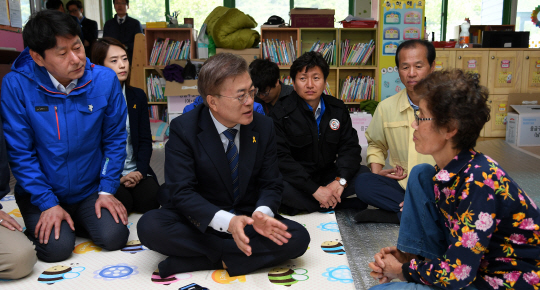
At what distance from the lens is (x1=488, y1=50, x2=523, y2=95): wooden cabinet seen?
206 inches

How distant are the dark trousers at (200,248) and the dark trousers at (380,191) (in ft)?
2.41

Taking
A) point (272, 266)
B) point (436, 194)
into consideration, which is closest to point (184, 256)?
point (272, 266)

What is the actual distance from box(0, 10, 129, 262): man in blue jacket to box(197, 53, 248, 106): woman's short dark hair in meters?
0.60

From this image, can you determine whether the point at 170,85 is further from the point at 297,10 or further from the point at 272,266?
the point at 272,266

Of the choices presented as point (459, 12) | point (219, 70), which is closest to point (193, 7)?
point (459, 12)

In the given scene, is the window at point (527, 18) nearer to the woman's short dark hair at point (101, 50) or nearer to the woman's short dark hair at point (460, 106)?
the woman's short dark hair at point (101, 50)

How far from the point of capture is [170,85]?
5.14 m

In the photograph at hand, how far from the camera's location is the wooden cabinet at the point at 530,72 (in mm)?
5230

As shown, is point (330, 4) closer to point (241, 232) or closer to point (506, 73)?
point (506, 73)

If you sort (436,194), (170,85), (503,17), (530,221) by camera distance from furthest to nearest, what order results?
(503,17) < (170,85) < (436,194) < (530,221)

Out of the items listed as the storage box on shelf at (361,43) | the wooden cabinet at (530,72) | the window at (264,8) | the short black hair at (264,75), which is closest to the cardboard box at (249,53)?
the storage box on shelf at (361,43)

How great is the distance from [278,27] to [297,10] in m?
0.31

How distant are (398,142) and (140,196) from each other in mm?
1436

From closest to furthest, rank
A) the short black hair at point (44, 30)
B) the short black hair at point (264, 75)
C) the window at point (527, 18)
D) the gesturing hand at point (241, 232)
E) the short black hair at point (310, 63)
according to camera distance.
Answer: the gesturing hand at point (241, 232) → the short black hair at point (44, 30) → the short black hair at point (310, 63) → the short black hair at point (264, 75) → the window at point (527, 18)
